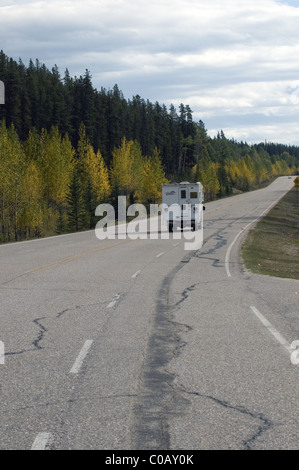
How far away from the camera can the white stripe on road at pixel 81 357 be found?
23.3 feet

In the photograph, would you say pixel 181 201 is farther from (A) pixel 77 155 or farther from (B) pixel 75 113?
(B) pixel 75 113

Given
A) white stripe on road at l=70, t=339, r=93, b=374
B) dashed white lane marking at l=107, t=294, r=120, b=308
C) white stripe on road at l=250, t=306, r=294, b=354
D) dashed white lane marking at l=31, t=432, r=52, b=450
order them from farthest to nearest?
dashed white lane marking at l=107, t=294, r=120, b=308, white stripe on road at l=250, t=306, r=294, b=354, white stripe on road at l=70, t=339, r=93, b=374, dashed white lane marking at l=31, t=432, r=52, b=450

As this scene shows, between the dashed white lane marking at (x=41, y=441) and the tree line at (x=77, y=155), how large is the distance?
43.2 meters

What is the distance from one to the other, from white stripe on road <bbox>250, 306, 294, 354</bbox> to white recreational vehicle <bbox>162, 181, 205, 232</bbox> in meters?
25.4

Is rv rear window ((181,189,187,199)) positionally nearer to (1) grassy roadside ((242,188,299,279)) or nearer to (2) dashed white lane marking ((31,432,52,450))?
(1) grassy roadside ((242,188,299,279))

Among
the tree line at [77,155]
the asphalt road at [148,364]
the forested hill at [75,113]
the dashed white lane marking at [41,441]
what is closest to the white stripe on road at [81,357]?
the asphalt road at [148,364]

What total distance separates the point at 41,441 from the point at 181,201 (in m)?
32.2

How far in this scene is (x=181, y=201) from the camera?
1446 inches

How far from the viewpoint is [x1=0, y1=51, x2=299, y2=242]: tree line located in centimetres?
5300

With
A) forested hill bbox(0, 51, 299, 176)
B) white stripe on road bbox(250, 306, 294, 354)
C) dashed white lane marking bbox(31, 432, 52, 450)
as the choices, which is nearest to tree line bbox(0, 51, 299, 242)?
Answer: forested hill bbox(0, 51, 299, 176)

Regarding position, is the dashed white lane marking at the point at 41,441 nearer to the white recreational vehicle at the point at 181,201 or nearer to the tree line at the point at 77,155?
the white recreational vehicle at the point at 181,201

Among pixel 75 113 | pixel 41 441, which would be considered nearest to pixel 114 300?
pixel 41 441
